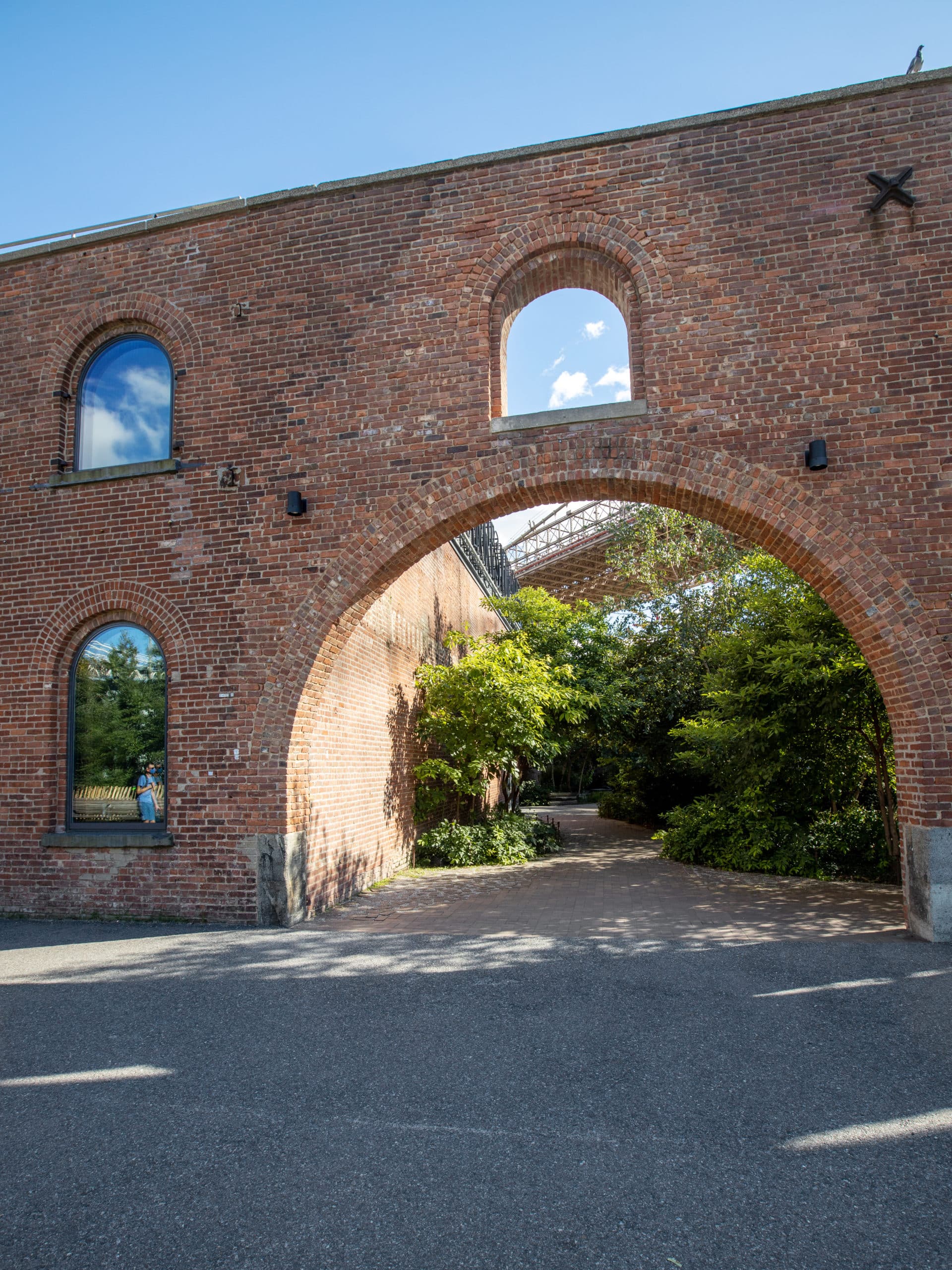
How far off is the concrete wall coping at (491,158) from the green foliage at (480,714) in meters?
6.69

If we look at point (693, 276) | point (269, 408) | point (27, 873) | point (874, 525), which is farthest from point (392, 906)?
point (693, 276)

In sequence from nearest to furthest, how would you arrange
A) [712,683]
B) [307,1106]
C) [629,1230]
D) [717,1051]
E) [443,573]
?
[629,1230], [307,1106], [717,1051], [712,683], [443,573]

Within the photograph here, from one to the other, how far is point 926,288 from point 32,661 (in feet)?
31.3

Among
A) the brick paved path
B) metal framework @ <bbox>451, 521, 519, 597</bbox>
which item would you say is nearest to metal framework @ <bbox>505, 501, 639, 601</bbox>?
metal framework @ <bbox>451, 521, 519, 597</bbox>

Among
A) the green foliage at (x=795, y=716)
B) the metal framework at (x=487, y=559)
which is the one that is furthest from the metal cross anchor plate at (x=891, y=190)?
the metal framework at (x=487, y=559)

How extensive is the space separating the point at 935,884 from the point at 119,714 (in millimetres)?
7883

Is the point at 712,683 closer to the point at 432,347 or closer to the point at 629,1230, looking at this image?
the point at 432,347

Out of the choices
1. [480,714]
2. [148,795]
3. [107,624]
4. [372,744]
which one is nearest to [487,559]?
[480,714]

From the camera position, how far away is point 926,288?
7176 mm

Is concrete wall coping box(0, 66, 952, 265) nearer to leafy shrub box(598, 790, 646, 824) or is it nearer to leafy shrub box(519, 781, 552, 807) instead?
leafy shrub box(598, 790, 646, 824)

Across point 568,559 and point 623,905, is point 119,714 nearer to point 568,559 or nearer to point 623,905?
point 623,905

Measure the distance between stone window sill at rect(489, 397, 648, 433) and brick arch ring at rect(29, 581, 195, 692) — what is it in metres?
3.82

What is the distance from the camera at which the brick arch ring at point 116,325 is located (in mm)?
8688

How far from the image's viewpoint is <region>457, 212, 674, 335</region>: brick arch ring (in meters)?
7.66
